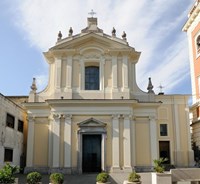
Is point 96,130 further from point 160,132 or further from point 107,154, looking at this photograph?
point 160,132

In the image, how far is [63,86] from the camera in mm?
24297

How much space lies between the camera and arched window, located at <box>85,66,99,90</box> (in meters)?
24.8

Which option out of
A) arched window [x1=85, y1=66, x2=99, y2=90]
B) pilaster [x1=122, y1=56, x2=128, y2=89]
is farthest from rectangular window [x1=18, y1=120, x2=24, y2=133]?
pilaster [x1=122, y1=56, x2=128, y2=89]

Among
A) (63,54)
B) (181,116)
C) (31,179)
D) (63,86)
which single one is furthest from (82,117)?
(181,116)

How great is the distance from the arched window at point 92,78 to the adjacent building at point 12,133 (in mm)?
6127

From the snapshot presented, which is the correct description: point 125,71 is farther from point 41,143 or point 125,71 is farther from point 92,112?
point 41,143

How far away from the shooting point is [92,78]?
25125 mm

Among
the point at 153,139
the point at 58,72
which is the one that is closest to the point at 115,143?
the point at 153,139

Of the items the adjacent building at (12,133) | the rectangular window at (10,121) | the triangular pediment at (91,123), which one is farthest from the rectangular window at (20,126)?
the triangular pediment at (91,123)

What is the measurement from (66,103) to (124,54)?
20.8 ft

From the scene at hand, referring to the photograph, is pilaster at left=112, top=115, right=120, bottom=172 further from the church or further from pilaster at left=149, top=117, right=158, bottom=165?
pilaster at left=149, top=117, right=158, bottom=165

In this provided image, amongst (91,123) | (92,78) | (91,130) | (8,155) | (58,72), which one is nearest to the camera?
(8,155)

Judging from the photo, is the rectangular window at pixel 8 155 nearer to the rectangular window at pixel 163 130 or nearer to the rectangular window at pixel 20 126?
the rectangular window at pixel 20 126

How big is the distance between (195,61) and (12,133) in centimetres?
1739
